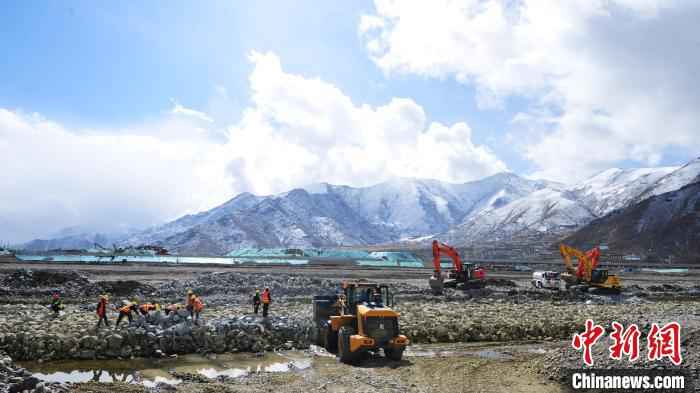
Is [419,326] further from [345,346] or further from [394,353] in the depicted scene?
[345,346]

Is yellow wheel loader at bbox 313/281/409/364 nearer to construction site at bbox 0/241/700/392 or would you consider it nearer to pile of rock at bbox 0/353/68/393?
construction site at bbox 0/241/700/392

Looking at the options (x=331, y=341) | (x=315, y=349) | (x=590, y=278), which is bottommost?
(x=315, y=349)

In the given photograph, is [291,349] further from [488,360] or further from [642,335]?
[642,335]

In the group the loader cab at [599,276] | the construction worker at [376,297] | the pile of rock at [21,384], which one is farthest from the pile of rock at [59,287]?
the loader cab at [599,276]

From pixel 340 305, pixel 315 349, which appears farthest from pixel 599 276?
pixel 315 349

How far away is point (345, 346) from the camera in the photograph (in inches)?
548

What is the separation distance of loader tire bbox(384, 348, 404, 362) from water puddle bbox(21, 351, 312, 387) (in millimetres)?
2194

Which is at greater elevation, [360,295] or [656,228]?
[656,228]

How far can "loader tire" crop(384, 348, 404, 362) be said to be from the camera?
556 inches

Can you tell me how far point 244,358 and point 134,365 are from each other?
3036mm

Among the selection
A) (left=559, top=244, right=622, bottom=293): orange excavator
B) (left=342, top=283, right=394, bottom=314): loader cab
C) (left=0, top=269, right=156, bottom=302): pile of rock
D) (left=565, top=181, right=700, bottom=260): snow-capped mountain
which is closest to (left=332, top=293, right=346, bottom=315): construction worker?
(left=342, top=283, right=394, bottom=314): loader cab

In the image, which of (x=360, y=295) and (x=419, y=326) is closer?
(x=360, y=295)

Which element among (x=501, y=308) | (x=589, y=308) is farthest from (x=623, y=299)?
(x=501, y=308)

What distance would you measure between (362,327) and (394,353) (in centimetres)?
134
